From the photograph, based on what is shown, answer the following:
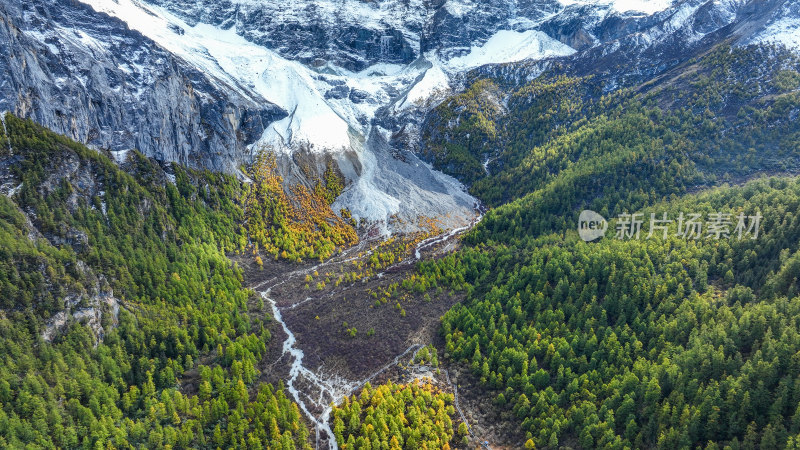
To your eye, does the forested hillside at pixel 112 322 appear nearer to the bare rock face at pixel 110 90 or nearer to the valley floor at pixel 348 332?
the valley floor at pixel 348 332

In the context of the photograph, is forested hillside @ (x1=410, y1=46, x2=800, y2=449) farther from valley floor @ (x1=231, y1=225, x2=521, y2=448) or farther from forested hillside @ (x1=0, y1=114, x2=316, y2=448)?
forested hillside @ (x1=0, y1=114, x2=316, y2=448)

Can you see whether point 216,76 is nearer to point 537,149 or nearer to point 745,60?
point 537,149

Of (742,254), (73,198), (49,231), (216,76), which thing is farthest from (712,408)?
(216,76)

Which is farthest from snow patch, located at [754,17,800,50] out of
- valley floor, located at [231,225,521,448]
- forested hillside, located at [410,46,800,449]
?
valley floor, located at [231,225,521,448]

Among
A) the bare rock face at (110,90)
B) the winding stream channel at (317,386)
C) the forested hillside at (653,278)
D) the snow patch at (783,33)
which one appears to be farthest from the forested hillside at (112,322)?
the snow patch at (783,33)

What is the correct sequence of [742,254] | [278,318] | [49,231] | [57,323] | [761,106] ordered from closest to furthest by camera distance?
[57,323]
[49,231]
[742,254]
[278,318]
[761,106]

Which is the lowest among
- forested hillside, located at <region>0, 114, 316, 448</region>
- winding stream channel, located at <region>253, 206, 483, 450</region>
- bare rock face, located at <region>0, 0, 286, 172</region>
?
winding stream channel, located at <region>253, 206, 483, 450</region>
